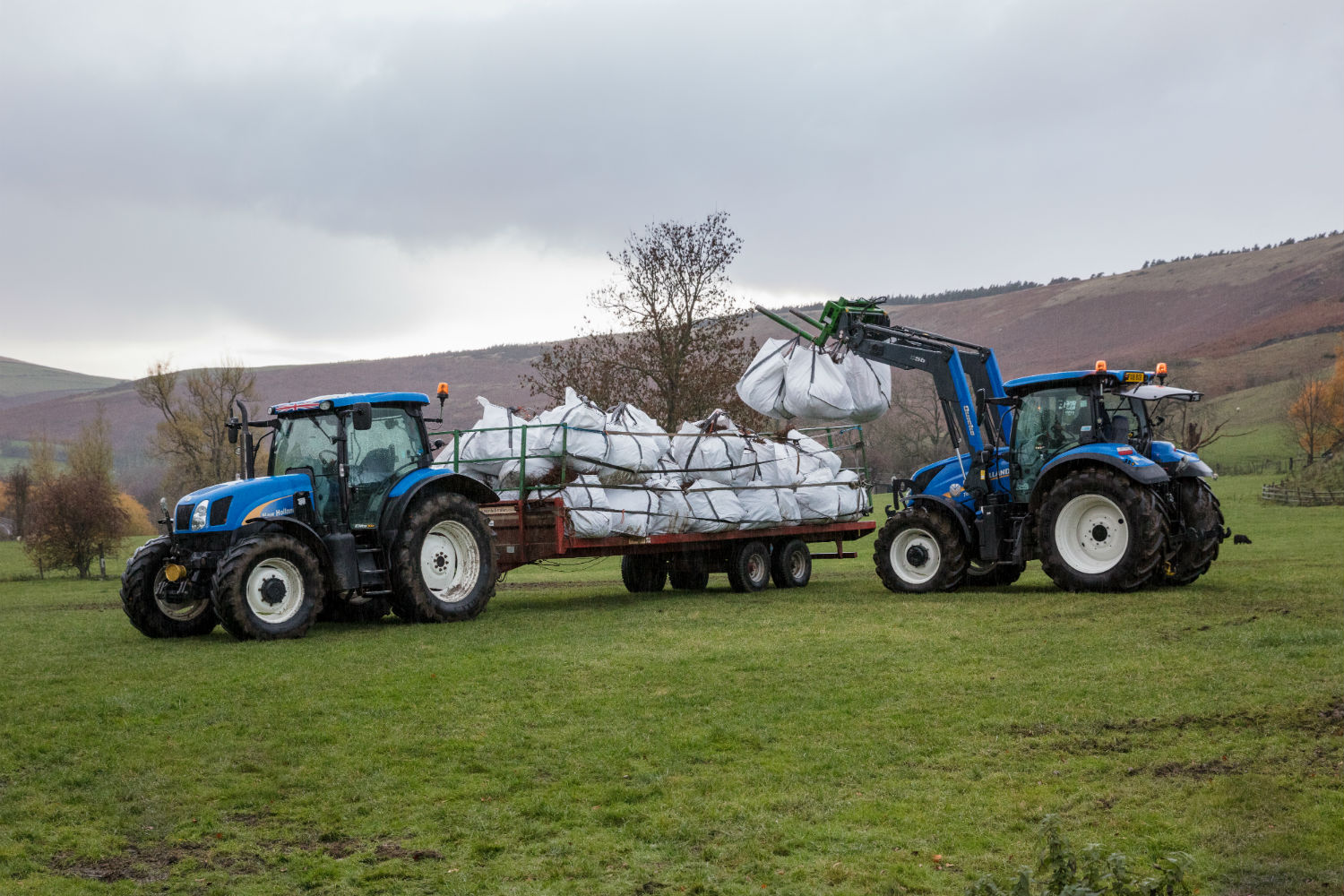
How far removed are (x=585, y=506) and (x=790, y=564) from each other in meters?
4.51

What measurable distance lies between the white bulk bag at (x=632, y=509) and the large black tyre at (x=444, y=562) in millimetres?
1561

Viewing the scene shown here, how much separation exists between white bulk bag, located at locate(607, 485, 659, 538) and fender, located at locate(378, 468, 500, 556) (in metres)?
1.47

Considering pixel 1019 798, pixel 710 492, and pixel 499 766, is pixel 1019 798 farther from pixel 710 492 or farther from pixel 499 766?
pixel 710 492

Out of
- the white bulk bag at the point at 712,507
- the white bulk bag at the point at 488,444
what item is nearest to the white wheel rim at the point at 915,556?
the white bulk bag at the point at 712,507

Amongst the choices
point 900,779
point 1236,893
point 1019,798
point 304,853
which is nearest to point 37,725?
point 304,853

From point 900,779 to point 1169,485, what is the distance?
847 cm

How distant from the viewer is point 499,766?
22.8 ft

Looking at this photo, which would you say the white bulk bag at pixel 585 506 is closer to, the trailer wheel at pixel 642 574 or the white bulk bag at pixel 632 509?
the white bulk bag at pixel 632 509

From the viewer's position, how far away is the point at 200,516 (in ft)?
37.8

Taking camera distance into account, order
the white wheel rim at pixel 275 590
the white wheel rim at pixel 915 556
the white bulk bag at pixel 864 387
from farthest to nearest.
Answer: the white bulk bag at pixel 864 387 < the white wheel rim at pixel 915 556 < the white wheel rim at pixel 275 590

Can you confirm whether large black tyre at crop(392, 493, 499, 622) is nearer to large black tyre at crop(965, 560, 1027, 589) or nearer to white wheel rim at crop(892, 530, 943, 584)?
white wheel rim at crop(892, 530, 943, 584)

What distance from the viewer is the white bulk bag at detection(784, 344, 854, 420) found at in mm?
15320

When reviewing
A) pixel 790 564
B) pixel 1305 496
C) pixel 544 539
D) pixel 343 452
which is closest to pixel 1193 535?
pixel 790 564

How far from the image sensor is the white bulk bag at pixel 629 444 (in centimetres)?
1430
